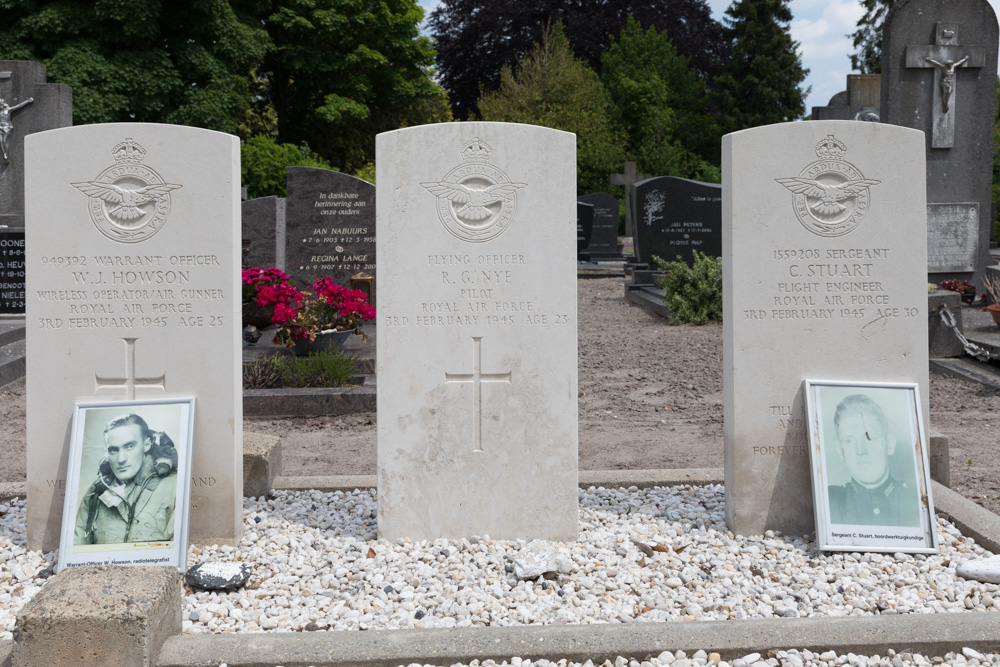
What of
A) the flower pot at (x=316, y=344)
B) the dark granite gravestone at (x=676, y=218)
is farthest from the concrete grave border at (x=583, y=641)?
the dark granite gravestone at (x=676, y=218)

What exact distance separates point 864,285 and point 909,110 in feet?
30.6

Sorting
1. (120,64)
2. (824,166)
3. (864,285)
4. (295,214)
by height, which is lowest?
(864,285)

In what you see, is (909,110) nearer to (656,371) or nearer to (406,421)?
(656,371)

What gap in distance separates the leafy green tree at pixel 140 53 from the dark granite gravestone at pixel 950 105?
15729 mm

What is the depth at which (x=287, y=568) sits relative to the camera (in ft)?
11.4

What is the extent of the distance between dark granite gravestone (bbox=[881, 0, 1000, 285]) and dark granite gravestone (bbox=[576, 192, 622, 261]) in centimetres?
1217

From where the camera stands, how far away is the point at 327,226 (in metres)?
10.4

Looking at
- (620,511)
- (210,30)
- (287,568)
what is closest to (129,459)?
(287,568)

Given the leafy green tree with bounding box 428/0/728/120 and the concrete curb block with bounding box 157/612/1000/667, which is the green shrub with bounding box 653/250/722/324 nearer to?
the concrete curb block with bounding box 157/612/1000/667

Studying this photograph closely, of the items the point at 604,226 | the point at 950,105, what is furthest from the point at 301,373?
the point at 604,226

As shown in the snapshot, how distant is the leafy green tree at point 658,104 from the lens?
35.6 meters

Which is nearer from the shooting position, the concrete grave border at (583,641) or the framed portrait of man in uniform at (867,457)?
the concrete grave border at (583,641)

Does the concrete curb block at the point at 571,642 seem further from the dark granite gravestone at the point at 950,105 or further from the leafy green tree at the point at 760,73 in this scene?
the leafy green tree at the point at 760,73

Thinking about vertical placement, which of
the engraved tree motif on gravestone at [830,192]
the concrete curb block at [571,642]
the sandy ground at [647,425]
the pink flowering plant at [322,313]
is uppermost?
the engraved tree motif on gravestone at [830,192]
